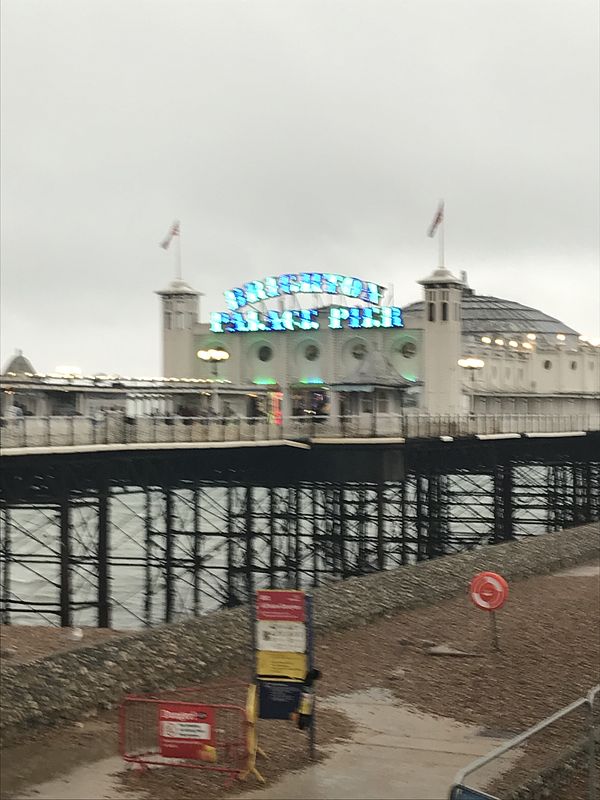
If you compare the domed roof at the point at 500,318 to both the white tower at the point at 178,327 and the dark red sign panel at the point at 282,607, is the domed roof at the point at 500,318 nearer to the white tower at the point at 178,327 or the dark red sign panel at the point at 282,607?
the white tower at the point at 178,327

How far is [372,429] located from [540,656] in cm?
2321

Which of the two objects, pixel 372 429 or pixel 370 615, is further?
pixel 372 429

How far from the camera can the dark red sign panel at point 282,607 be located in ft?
60.7

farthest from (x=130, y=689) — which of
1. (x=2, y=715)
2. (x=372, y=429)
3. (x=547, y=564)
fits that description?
(x=372, y=429)

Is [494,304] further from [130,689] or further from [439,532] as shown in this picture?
[130,689]

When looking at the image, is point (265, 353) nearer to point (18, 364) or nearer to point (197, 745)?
point (18, 364)

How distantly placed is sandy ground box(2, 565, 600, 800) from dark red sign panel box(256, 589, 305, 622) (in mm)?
2077

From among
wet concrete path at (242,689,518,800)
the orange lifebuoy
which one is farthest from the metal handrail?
wet concrete path at (242,689,518,800)

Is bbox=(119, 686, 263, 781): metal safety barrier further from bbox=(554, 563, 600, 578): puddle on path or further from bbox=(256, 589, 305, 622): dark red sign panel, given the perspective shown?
bbox=(554, 563, 600, 578): puddle on path

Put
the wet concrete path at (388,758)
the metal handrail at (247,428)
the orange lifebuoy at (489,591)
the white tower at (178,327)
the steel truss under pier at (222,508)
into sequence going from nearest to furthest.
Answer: the wet concrete path at (388,758) < the orange lifebuoy at (489,591) < the metal handrail at (247,428) < the steel truss under pier at (222,508) < the white tower at (178,327)

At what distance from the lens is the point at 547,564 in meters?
43.3

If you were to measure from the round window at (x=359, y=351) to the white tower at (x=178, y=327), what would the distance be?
937cm

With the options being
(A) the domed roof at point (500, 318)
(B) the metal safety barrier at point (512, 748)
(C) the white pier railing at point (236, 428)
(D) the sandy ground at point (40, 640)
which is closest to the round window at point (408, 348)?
(C) the white pier railing at point (236, 428)

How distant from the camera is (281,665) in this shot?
728 inches
